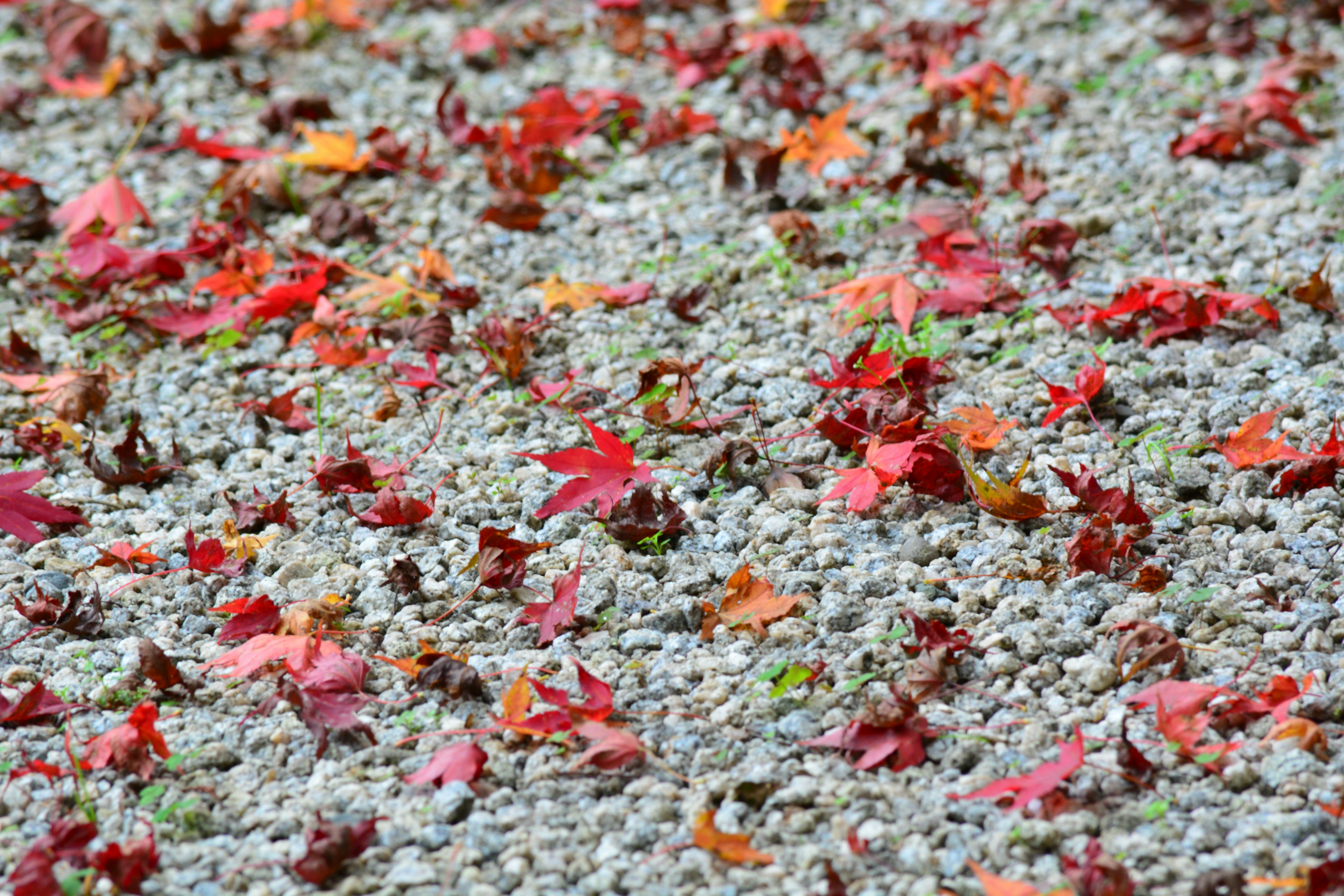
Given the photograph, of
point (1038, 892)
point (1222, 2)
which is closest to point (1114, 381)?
point (1038, 892)

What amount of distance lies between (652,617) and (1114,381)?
40.7 inches

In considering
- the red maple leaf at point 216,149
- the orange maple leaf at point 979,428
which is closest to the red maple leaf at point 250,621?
the orange maple leaf at point 979,428

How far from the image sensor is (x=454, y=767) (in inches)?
60.0

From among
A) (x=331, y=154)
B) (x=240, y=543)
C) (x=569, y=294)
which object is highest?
(x=331, y=154)

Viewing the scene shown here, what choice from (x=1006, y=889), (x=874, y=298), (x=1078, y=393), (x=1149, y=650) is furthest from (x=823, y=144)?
(x=1006, y=889)

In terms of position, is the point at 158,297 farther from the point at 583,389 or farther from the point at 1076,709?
the point at 1076,709

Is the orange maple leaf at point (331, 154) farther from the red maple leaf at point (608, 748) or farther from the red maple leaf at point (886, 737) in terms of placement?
the red maple leaf at point (886, 737)

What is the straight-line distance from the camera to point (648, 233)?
2.86 m

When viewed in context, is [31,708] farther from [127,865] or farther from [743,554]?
[743,554]

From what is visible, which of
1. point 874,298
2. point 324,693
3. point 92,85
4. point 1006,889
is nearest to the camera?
point 1006,889

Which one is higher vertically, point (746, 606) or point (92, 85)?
point (92, 85)

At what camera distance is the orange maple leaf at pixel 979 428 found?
79.6 inches

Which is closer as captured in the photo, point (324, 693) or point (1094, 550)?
point (324, 693)

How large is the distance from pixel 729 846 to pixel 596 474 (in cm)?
69
